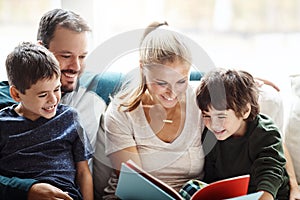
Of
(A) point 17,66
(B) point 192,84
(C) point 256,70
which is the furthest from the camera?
(C) point 256,70

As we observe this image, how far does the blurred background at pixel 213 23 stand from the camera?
7.37ft

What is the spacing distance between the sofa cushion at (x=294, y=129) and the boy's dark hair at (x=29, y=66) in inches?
38.7

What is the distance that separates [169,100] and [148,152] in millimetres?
210

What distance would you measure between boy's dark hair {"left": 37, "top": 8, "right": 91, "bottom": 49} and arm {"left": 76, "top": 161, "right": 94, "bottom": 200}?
1.55 feet

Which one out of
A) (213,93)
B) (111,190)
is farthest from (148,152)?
(213,93)

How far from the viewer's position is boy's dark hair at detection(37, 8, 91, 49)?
1.76m

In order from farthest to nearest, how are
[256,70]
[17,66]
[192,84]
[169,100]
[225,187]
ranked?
1. [256,70]
2. [192,84]
3. [169,100]
4. [17,66]
5. [225,187]

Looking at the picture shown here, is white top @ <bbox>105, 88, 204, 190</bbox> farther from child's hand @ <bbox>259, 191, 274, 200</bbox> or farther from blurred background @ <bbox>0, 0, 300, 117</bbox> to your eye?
blurred background @ <bbox>0, 0, 300, 117</bbox>

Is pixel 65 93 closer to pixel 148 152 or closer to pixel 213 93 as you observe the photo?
pixel 148 152

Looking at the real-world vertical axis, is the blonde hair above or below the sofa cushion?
above

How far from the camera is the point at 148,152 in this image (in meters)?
1.73

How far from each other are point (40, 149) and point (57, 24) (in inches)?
18.9

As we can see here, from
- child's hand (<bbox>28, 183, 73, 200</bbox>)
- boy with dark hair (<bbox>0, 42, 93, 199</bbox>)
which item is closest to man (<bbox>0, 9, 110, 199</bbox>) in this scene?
boy with dark hair (<bbox>0, 42, 93, 199</bbox>)

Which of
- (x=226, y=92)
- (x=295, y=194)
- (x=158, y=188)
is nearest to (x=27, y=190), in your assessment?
(x=158, y=188)
